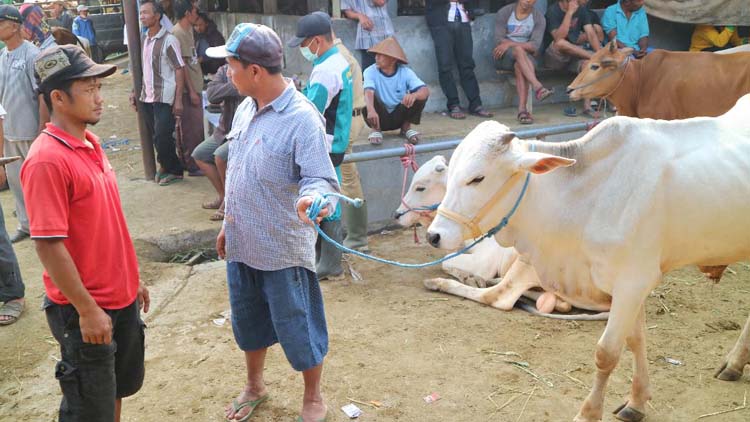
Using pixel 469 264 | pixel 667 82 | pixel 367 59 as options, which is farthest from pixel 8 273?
pixel 667 82

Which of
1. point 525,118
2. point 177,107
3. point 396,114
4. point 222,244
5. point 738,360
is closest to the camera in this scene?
point 222,244

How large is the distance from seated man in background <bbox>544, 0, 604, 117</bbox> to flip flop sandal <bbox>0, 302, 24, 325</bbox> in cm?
666

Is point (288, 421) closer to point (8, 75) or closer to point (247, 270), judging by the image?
point (247, 270)

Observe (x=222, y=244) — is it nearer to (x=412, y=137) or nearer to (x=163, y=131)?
(x=412, y=137)

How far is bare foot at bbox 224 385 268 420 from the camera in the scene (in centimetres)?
383

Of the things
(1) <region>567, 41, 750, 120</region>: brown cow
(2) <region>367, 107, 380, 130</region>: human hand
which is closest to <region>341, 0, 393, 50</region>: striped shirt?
(2) <region>367, 107, 380, 130</region>: human hand

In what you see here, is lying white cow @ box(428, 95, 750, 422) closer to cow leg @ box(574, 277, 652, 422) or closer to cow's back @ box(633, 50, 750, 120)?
cow leg @ box(574, 277, 652, 422)

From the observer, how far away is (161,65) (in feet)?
25.7

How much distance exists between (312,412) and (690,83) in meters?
5.33

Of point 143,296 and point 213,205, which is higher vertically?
point 143,296

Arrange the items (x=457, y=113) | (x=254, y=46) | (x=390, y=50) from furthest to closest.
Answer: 1. (x=457, y=113)
2. (x=390, y=50)
3. (x=254, y=46)

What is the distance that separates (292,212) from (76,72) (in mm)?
1086

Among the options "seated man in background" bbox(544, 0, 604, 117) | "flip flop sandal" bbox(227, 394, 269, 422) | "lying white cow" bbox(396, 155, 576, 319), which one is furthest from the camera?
"seated man in background" bbox(544, 0, 604, 117)

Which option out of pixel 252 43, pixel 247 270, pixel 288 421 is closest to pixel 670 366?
pixel 288 421
